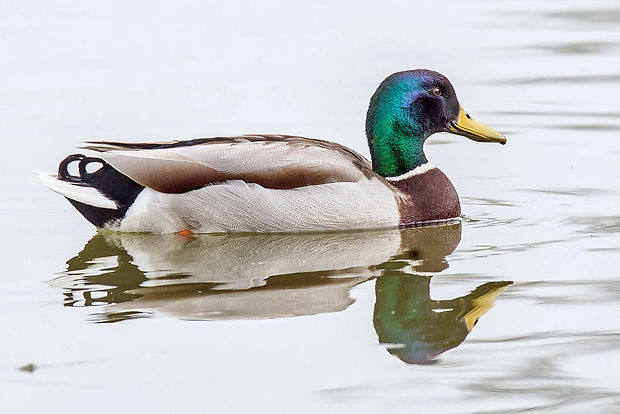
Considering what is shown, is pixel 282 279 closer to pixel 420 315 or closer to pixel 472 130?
pixel 420 315

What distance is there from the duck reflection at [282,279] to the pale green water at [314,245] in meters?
0.02

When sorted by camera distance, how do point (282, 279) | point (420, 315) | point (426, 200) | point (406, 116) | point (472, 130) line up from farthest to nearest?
point (472, 130) < point (406, 116) < point (426, 200) < point (282, 279) < point (420, 315)

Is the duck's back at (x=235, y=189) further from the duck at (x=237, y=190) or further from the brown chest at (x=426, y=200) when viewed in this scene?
the brown chest at (x=426, y=200)

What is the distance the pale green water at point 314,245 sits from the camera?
19.5 ft

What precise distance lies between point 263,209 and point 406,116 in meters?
1.34

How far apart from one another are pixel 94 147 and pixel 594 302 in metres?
3.82

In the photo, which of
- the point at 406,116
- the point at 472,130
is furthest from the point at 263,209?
the point at 472,130

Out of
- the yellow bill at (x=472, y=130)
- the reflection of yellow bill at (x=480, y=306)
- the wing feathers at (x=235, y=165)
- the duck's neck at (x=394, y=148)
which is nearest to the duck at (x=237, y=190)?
the wing feathers at (x=235, y=165)

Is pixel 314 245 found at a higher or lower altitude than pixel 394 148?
lower

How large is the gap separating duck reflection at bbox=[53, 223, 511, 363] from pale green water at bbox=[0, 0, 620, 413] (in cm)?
2

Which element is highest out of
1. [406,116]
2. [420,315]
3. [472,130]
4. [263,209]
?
[406,116]

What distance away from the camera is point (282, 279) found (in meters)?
7.73

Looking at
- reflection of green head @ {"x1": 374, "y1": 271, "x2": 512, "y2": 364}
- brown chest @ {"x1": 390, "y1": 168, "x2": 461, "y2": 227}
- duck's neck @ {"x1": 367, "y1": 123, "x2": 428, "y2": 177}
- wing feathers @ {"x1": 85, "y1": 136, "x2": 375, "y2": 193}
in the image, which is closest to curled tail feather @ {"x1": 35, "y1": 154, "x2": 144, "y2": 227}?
wing feathers @ {"x1": 85, "y1": 136, "x2": 375, "y2": 193}

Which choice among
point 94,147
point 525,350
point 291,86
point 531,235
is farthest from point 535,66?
point 525,350
